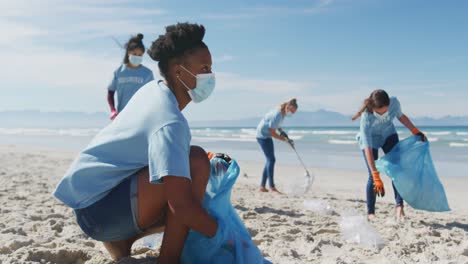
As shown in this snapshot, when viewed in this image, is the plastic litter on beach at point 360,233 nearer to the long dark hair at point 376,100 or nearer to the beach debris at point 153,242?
the long dark hair at point 376,100

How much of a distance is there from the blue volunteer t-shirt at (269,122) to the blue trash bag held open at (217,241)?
4.61m

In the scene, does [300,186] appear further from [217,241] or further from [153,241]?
[217,241]

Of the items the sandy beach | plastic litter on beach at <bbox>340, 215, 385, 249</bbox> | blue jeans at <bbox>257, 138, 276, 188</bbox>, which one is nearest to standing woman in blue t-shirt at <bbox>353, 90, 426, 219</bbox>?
the sandy beach

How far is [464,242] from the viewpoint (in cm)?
322

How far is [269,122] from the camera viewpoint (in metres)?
6.86

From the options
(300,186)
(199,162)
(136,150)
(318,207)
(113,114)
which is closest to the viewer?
(136,150)

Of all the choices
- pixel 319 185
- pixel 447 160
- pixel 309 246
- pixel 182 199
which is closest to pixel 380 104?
pixel 309 246

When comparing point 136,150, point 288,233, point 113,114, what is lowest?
point 288,233

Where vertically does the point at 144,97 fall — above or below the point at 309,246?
above

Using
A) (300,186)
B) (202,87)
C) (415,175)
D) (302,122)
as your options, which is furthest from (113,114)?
(302,122)

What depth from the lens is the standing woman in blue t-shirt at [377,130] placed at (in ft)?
13.9

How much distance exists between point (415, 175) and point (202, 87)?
117 inches

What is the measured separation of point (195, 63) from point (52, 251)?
1.31 meters

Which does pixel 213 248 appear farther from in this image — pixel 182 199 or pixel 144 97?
pixel 144 97
